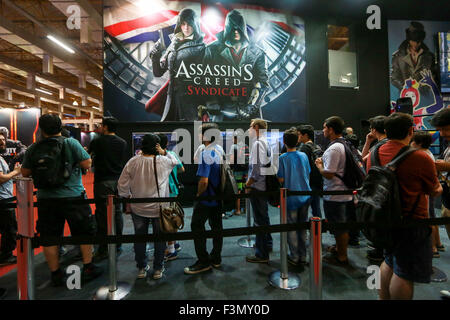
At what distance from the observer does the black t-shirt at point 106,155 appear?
294 centimetres

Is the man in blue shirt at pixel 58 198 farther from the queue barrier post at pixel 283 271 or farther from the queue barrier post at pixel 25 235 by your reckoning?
the queue barrier post at pixel 283 271

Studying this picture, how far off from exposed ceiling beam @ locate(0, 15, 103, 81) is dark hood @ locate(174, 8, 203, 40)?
483 centimetres

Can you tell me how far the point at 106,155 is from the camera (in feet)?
9.65

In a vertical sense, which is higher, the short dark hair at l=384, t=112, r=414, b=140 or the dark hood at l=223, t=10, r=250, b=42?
the dark hood at l=223, t=10, r=250, b=42

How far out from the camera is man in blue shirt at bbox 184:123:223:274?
2.48 meters

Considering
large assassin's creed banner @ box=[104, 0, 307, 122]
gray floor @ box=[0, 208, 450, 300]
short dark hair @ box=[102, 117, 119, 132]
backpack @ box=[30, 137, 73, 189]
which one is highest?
large assassin's creed banner @ box=[104, 0, 307, 122]

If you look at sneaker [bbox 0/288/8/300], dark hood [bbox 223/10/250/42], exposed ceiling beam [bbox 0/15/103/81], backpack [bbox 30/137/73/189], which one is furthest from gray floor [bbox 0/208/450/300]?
exposed ceiling beam [bbox 0/15/103/81]

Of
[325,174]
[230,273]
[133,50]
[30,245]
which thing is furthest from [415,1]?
[30,245]

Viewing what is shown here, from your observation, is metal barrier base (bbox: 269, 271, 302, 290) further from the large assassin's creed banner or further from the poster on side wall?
the poster on side wall

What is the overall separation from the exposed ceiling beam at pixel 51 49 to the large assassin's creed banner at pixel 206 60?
3.55m

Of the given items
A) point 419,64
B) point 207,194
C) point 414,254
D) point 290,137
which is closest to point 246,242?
point 207,194

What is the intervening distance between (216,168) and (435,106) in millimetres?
8166

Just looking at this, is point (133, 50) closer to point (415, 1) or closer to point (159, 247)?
point (159, 247)

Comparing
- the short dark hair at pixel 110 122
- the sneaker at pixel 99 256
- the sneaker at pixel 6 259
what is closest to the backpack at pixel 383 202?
the short dark hair at pixel 110 122
